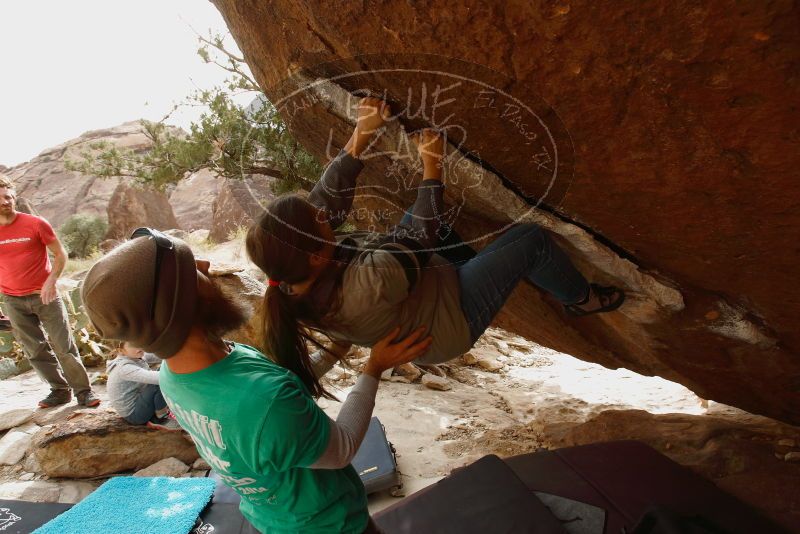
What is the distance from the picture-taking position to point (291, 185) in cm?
441

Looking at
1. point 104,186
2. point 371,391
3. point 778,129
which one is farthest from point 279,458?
point 104,186

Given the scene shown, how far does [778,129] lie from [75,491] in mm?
4739

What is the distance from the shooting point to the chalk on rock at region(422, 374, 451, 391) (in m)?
5.39

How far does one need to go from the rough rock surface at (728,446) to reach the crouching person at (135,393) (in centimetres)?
330

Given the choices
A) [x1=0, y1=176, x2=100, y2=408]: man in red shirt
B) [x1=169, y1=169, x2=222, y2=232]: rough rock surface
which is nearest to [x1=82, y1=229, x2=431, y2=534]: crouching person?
[x1=0, y1=176, x2=100, y2=408]: man in red shirt

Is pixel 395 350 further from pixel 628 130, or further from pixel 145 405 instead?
pixel 145 405

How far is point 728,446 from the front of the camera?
2.77 metres

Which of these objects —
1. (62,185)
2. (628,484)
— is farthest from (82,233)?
(628,484)

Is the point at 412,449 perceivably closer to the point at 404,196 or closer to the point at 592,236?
the point at 404,196

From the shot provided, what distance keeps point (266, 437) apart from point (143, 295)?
→ 0.46 m

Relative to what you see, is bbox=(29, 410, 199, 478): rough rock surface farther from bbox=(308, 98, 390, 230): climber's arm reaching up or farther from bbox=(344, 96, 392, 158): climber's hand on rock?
bbox=(344, 96, 392, 158): climber's hand on rock

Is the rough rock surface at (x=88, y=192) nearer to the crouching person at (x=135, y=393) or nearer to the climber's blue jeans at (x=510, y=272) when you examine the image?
the crouching person at (x=135, y=393)

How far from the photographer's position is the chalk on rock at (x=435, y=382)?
5.39 meters

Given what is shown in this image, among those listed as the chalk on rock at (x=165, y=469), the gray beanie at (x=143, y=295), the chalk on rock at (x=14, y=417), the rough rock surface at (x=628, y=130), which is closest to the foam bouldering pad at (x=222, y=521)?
the chalk on rock at (x=165, y=469)
